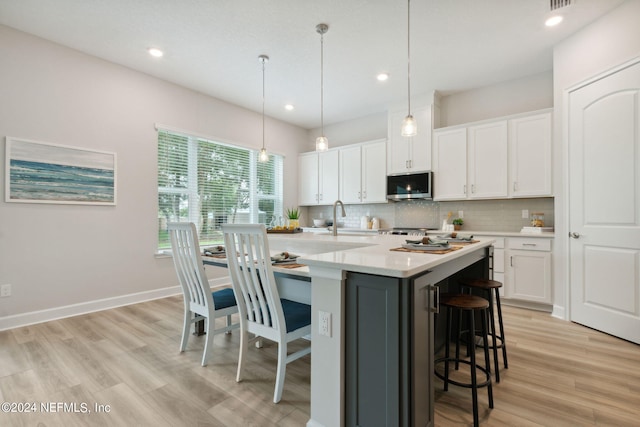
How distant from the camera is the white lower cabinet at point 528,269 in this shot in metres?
3.56

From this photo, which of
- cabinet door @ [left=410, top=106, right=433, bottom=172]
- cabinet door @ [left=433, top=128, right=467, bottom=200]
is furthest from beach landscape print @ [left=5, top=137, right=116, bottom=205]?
cabinet door @ [left=433, top=128, right=467, bottom=200]

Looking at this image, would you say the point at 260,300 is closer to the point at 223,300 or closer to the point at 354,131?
the point at 223,300

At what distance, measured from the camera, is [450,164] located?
176 inches

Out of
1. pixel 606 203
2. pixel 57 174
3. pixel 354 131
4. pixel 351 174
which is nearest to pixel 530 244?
pixel 606 203

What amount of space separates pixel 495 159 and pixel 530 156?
15.3 inches

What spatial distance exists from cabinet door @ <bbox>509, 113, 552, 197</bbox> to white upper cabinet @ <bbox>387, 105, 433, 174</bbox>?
1.09 m

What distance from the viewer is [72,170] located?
3.44m

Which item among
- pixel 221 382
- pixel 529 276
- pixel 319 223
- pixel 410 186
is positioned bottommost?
pixel 221 382

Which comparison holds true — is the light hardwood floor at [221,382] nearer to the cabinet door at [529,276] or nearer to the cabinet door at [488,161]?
the cabinet door at [529,276]

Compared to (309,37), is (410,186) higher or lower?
lower

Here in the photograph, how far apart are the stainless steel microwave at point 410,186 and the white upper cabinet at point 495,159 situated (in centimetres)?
13

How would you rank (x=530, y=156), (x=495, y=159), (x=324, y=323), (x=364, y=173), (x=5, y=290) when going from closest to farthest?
(x=324, y=323)
(x=5, y=290)
(x=530, y=156)
(x=495, y=159)
(x=364, y=173)

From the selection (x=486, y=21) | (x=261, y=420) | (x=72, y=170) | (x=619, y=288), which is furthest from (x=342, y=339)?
(x=72, y=170)

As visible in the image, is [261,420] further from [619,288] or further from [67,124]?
[67,124]
